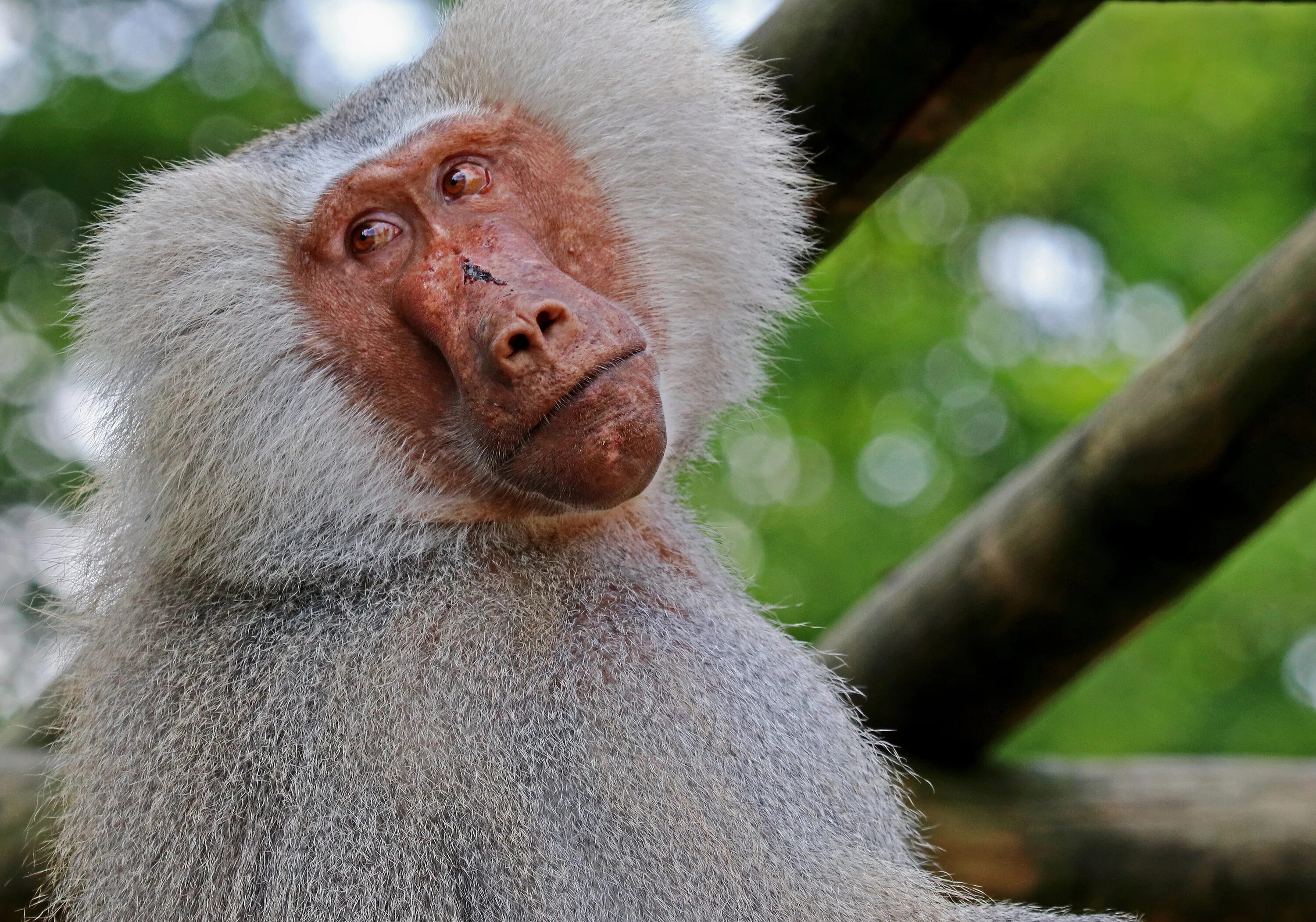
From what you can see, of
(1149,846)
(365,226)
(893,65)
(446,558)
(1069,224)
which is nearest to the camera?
(446,558)

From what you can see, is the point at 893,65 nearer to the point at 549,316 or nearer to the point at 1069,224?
the point at 549,316

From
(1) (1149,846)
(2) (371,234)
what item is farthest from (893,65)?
(1) (1149,846)

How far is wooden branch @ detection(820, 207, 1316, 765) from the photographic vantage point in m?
3.13

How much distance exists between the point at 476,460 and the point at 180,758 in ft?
2.42

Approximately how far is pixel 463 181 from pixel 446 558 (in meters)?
0.76

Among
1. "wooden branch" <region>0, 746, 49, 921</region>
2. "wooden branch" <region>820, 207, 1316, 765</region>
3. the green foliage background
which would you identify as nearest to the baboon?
"wooden branch" <region>0, 746, 49, 921</region>

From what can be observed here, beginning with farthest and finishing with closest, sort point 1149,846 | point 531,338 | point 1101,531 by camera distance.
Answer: point 1149,846 < point 1101,531 < point 531,338

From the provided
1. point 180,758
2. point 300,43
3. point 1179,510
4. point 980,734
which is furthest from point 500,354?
point 300,43

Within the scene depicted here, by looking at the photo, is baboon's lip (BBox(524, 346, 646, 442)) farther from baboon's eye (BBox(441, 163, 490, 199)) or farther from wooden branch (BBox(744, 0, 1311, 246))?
wooden branch (BBox(744, 0, 1311, 246))

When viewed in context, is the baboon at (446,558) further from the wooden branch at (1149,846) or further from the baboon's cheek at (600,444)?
the wooden branch at (1149,846)

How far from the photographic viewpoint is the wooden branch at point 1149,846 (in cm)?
367

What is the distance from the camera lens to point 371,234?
2.45m

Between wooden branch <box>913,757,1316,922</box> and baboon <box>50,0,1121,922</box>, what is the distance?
1.10 m

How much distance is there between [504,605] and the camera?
2.26 m
